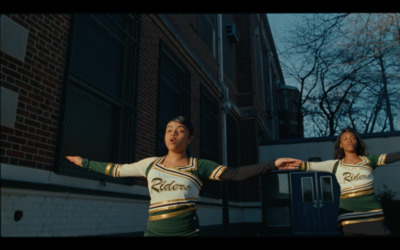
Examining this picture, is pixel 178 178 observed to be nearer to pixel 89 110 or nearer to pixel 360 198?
pixel 360 198

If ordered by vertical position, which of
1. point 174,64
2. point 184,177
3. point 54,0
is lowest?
point 184,177

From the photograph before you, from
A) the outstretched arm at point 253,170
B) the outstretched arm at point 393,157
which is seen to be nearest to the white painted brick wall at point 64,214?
the outstretched arm at point 253,170

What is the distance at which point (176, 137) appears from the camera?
3217 mm

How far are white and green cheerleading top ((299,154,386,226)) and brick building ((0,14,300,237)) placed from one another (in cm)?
288

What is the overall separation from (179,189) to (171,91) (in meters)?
5.95

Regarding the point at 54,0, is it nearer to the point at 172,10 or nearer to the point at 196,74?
the point at 172,10

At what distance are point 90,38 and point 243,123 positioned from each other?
10.5 m

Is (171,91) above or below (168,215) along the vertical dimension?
above

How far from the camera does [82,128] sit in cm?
504

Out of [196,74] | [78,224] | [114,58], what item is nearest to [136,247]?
[78,224]

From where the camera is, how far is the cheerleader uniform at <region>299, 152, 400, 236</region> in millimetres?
4109

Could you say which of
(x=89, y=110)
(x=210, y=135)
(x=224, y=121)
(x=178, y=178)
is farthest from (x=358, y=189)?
(x=224, y=121)

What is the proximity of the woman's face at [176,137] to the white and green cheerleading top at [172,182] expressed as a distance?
0.16 m

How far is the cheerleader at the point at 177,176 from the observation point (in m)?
2.95
